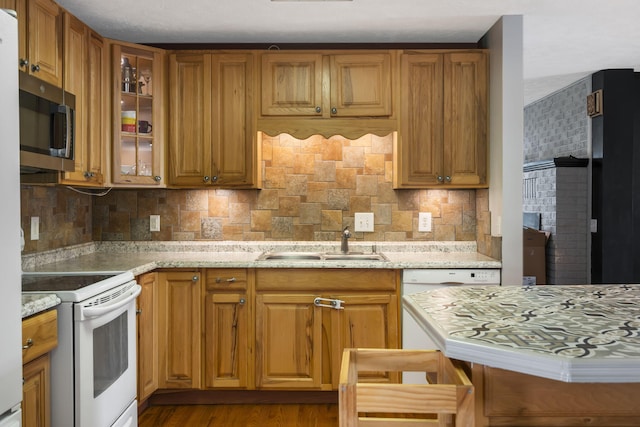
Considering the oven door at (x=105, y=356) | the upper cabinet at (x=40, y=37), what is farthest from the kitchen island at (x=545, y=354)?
the upper cabinet at (x=40, y=37)

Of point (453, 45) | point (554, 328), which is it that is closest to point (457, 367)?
point (554, 328)

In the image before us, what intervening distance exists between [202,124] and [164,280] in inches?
42.4

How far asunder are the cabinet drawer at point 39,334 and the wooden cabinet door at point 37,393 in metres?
0.05

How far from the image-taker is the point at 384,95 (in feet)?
11.6

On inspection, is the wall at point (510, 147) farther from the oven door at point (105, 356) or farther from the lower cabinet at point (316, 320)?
the oven door at point (105, 356)

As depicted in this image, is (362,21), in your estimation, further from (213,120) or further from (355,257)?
(355,257)

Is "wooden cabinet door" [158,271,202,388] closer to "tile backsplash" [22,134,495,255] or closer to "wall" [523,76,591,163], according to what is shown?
"tile backsplash" [22,134,495,255]

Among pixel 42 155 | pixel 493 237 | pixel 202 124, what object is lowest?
pixel 493 237

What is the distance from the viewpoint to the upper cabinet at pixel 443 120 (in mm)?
3521

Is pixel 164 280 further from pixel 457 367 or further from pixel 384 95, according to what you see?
pixel 457 367

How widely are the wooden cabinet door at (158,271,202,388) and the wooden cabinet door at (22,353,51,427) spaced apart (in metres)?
1.21

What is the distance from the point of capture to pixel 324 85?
11.6 feet

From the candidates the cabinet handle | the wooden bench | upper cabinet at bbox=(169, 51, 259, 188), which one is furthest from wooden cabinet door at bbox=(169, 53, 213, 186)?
the wooden bench

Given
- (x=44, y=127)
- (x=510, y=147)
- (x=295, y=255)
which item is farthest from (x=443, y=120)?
(x=44, y=127)
